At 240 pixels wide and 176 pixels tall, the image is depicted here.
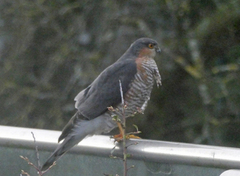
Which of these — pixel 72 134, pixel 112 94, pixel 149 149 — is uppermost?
pixel 112 94

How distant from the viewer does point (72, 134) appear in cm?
234

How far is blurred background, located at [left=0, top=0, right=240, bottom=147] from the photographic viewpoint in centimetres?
335

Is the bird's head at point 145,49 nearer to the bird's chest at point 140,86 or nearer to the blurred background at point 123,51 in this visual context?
the bird's chest at point 140,86

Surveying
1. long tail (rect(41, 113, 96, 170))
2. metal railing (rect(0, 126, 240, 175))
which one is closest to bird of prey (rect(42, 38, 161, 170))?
long tail (rect(41, 113, 96, 170))

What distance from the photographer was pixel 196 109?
3.49 meters

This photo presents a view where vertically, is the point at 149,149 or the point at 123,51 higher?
the point at 123,51

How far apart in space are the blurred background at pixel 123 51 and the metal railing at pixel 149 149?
5.01ft

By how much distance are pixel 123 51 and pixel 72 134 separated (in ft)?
4.45

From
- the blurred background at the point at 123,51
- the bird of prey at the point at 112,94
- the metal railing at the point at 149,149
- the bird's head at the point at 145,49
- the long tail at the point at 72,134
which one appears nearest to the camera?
the metal railing at the point at 149,149

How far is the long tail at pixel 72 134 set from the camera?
190 cm

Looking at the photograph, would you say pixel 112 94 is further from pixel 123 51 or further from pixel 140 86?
pixel 123 51

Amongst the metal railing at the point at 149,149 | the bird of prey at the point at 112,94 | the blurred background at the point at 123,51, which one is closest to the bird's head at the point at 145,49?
the bird of prey at the point at 112,94

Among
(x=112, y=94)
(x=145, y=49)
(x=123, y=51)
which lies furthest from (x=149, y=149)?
(x=123, y=51)

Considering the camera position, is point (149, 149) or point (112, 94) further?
point (112, 94)
